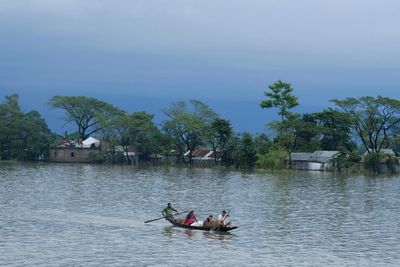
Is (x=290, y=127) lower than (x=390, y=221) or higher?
higher

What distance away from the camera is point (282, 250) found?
31750 mm

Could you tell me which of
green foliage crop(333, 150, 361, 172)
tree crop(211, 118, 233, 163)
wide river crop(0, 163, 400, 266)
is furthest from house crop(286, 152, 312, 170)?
wide river crop(0, 163, 400, 266)

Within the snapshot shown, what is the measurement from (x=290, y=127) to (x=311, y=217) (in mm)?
56485

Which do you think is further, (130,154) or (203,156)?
(130,154)

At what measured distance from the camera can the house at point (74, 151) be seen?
390 ft

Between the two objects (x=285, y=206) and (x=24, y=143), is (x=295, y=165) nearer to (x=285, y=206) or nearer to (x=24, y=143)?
(x=24, y=143)

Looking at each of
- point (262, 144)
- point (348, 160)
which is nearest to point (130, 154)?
point (262, 144)

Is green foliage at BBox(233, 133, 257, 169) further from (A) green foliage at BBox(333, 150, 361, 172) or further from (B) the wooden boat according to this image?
(B) the wooden boat

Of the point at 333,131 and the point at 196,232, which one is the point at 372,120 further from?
the point at 196,232

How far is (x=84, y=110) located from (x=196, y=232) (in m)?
86.6

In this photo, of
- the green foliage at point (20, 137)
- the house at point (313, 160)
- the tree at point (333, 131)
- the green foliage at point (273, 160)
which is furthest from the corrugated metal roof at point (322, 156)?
the green foliage at point (20, 137)

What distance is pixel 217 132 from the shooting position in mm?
104500

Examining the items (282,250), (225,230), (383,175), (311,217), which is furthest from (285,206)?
(383,175)

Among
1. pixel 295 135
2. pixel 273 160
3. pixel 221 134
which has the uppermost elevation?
pixel 221 134
